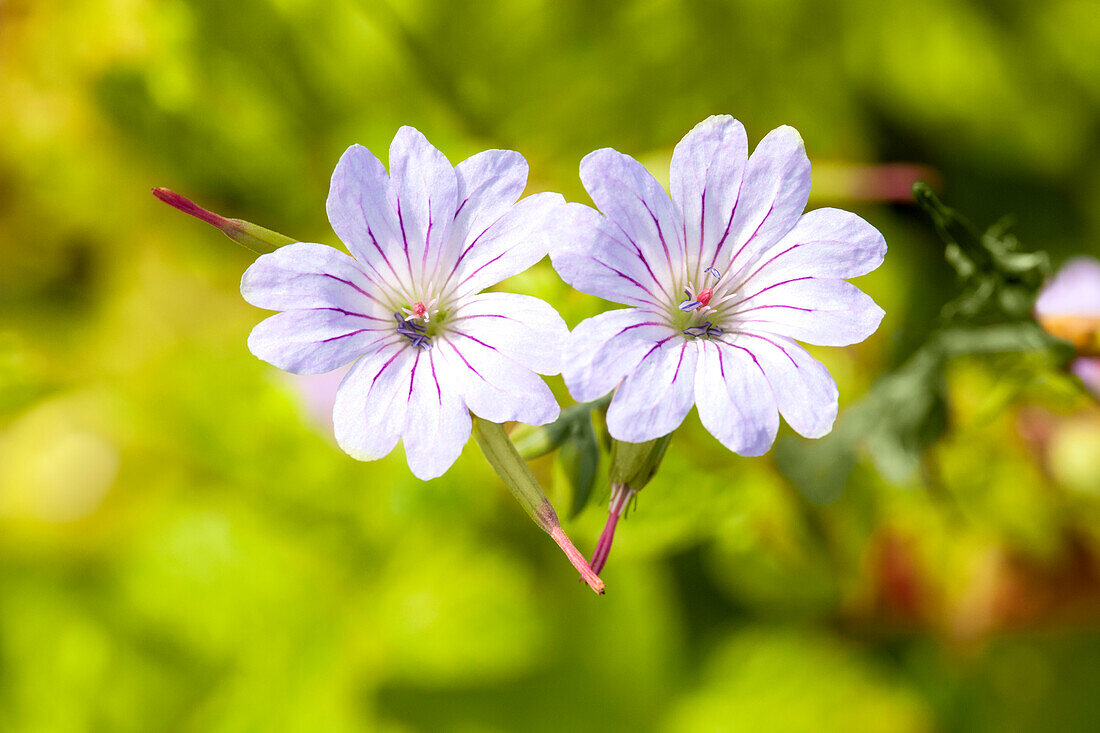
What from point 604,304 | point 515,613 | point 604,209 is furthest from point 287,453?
point 604,209

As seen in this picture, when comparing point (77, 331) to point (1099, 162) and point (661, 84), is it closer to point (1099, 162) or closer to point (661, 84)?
point (661, 84)

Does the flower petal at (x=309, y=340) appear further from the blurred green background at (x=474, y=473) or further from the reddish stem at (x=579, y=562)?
the blurred green background at (x=474, y=473)

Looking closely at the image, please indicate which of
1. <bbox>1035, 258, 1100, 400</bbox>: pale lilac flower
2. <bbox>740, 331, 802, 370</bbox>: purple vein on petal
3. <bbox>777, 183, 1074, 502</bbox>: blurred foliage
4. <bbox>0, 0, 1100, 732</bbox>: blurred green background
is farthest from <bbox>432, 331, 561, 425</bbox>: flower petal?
<bbox>0, 0, 1100, 732</bbox>: blurred green background

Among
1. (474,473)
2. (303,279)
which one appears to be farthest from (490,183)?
(474,473)

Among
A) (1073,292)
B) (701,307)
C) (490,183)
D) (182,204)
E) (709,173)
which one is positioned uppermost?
(182,204)

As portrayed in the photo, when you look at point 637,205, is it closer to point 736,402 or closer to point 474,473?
point 736,402

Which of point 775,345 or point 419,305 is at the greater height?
point 419,305

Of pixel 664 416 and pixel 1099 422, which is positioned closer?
pixel 664 416
